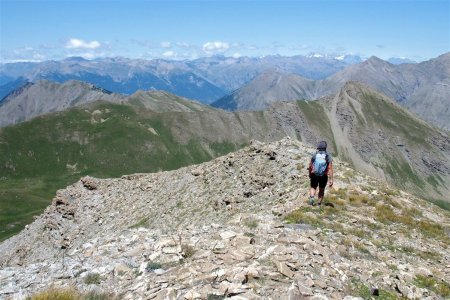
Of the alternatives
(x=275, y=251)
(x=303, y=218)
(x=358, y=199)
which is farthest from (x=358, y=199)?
(x=275, y=251)

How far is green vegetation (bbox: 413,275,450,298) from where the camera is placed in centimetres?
1884

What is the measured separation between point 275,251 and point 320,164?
10657 mm

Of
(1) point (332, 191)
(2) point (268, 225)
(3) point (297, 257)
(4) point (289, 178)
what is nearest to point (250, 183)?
(4) point (289, 178)

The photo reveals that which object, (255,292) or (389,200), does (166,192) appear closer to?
(389,200)

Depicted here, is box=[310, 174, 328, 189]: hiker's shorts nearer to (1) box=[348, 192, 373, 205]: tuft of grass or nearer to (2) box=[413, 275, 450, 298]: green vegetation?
(1) box=[348, 192, 373, 205]: tuft of grass

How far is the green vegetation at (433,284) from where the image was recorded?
1884 cm

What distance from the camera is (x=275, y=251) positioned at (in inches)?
707

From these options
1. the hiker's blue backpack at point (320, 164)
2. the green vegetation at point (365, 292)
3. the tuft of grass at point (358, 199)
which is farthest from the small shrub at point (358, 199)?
the green vegetation at point (365, 292)

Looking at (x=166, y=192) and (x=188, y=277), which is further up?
(x=188, y=277)

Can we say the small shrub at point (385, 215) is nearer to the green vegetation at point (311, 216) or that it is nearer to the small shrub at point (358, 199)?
the small shrub at point (358, 199)

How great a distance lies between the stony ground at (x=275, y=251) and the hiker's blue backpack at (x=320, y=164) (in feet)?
8.82

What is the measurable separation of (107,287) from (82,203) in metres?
50.3

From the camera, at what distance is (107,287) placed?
16.4m

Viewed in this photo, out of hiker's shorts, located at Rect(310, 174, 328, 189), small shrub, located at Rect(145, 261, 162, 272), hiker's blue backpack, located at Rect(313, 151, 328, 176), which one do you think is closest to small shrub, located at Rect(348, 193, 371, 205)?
hiker's shorts, located at Rect(310, 174, 328, 189)
